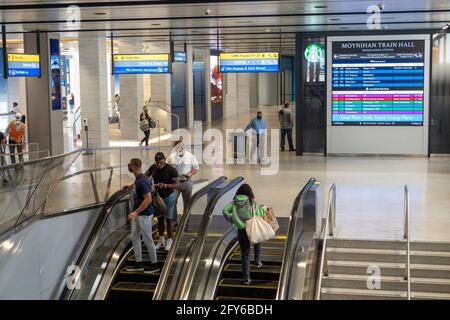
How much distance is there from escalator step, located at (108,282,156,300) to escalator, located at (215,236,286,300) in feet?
3.38

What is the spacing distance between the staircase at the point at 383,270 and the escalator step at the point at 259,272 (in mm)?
685

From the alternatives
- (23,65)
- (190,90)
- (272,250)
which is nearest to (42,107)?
(23,65)

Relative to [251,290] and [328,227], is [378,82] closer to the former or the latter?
[328,227]

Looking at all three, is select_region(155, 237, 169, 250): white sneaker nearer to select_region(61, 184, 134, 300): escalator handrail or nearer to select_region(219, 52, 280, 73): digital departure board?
select_region(61, 184, 134, 300): escalator handrail

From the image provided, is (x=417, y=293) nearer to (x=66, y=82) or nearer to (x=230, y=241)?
(x=230, y=241)

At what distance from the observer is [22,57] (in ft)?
57.8

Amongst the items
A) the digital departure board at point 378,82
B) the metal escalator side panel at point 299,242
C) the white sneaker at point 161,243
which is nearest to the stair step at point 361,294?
the metal escalator side panel at point 299,242

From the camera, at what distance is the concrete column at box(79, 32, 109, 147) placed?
75.5 feet

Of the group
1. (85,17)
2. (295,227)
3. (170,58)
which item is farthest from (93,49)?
(295,227)

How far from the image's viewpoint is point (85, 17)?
15094 mm

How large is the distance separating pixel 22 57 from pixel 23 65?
19 centimetres

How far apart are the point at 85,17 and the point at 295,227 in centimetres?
779

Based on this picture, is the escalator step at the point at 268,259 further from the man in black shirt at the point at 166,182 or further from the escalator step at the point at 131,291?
the escalator step at the point at 131,291

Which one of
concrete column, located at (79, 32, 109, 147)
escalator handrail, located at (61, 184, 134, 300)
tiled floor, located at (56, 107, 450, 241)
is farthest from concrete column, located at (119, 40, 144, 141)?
escalator handrail, located at (61, 184, 134, 300)
